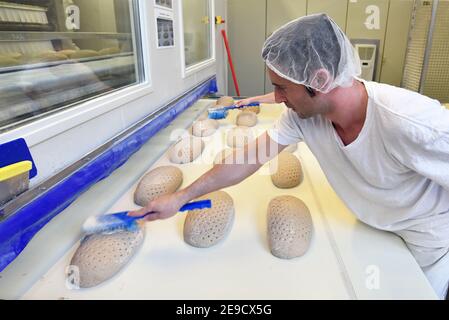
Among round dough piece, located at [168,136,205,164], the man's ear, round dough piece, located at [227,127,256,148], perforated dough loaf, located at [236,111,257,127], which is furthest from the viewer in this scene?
perforated dough loaf, located at [236,111,257,127]

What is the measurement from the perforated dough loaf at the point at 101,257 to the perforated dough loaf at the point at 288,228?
36 cm

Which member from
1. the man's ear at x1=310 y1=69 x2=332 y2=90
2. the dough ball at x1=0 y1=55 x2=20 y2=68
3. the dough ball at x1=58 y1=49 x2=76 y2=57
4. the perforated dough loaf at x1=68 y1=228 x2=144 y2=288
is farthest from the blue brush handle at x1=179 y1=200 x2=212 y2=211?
the dough ball at x1=58 y1=49 x2=76 y2=57

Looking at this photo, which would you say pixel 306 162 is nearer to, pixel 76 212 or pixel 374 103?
pixel 374 103

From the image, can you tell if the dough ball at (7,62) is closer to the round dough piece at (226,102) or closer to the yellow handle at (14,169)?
the yellow handle at (14,169)

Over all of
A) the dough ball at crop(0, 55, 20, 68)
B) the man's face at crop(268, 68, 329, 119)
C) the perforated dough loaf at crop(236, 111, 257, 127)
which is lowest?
the perforated dough loaf at crop(236, 111, 257, 127)

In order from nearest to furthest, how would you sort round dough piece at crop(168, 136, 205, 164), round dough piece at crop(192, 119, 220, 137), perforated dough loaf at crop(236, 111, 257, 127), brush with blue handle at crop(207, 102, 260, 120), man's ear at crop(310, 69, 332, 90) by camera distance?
man's ear at crop(310, 69, 332, 90) → round dough piece at crop(168, 136, 205, 164) → round dough piece at crop(192, 119, 220, 137) → perforated dough loaf at crop(236, 111, 257, 127) → brush with blue handle at crop(207, 102, 260, 120)

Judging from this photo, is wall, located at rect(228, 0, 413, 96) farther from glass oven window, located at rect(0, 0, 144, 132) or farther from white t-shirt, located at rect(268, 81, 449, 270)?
white t-shirt, located at rect(268, 81, 449, 270)

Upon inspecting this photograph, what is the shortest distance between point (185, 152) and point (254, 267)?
27.7 inches

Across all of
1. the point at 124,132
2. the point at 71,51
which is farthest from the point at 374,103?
the point at 71,51

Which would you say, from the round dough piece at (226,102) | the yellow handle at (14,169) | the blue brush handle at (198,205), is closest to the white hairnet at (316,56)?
the blue brush handle at (198,205)

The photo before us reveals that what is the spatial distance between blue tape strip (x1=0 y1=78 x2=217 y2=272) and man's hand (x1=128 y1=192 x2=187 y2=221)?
0.57ft

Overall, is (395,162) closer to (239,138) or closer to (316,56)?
(316,56)

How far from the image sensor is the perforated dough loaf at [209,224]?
2.68ft

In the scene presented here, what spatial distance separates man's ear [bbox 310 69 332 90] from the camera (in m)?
0.76
